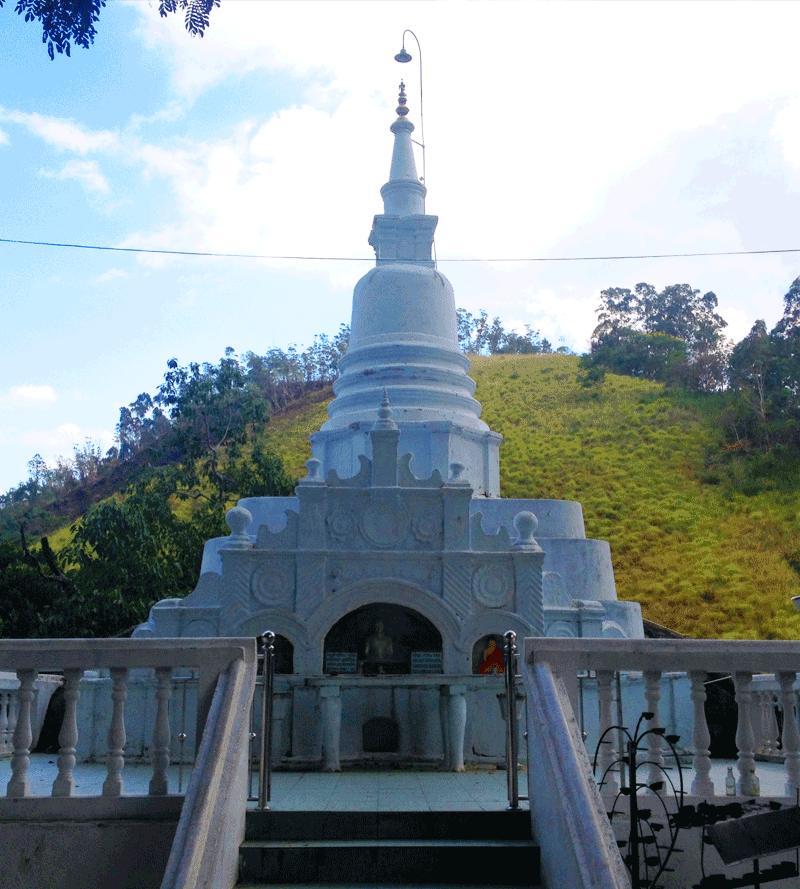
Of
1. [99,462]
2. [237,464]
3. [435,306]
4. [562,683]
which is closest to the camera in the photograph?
[562,683]

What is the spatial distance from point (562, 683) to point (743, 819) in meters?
1.43

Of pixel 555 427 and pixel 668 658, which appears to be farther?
pixel 555 427

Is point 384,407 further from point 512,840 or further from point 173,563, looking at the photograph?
point 173,563

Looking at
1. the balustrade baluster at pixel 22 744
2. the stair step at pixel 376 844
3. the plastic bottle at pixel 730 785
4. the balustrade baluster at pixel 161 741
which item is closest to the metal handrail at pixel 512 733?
the stair step at pixel 376 844

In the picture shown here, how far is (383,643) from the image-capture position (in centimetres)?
1330

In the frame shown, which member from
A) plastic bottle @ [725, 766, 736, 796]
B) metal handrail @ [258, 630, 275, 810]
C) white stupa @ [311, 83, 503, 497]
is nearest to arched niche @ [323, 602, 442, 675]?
white stupa @ [311, 83, 503, 497]

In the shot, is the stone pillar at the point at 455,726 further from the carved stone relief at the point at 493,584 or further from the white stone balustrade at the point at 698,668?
the white stone balustrade at the point at 698,668

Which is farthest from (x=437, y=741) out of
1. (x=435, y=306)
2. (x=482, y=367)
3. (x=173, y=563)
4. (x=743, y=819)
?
(x=482, y=367)

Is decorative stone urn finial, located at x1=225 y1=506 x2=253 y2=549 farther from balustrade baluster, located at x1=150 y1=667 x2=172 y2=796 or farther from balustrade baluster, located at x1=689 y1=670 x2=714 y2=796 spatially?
balustrade baluster, located at x1=689 y1=670 x2=714 y2=796

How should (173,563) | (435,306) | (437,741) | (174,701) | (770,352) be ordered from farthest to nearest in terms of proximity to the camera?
(770,352) → (173,563) → (435,306) → (174,701) → (437,741)

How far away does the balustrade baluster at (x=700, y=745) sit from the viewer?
6320 mm

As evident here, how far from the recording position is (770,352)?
44.8 meters

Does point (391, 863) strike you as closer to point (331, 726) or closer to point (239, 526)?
point (331, 726)

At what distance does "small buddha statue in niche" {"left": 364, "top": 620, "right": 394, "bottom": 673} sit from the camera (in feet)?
43.3
